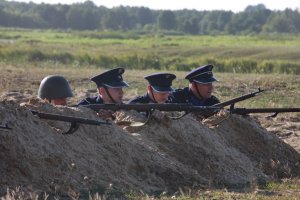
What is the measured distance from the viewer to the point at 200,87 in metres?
11.9

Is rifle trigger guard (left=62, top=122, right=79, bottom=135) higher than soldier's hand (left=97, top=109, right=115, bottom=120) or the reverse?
higher

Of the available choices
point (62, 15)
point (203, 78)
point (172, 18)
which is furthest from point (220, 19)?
point (203, 78)

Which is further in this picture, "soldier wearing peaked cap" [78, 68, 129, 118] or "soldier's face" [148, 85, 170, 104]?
"soldier's face" [148, 85, 170, 104]

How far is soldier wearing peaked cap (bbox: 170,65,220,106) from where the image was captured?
11.8 meters

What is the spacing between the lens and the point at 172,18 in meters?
147

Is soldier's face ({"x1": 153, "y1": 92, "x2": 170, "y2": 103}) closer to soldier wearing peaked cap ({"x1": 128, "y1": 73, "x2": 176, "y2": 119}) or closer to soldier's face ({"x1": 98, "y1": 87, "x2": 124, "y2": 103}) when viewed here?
soldier wearing peaked cap ({"x1": 128, "y1": 73, "x2": 176, "y2": 119})

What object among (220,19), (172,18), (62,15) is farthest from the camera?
(220,19)

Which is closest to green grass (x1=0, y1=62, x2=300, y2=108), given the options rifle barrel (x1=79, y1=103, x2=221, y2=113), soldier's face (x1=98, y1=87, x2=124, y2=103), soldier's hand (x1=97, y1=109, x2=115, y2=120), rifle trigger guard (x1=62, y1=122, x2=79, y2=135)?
soldier's face (x1=98, y1=87, x2=124, y2=103)

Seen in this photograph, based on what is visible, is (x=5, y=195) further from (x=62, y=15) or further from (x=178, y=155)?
(x=62, y=15)

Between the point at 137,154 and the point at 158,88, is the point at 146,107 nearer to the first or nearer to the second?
the point at 137,154

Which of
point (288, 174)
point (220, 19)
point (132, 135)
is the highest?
point (132, 135)

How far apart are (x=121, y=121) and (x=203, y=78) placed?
2165 millimetres

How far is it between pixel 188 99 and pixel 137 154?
3216 millimetres

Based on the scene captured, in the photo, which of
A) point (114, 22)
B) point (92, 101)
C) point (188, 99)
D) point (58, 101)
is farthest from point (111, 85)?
point (114, 22)
